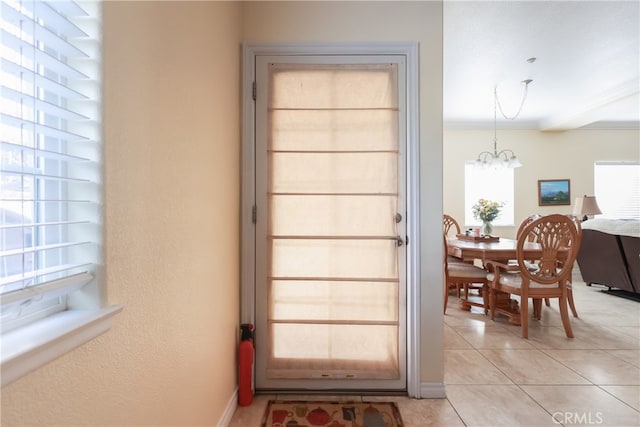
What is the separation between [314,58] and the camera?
1974 mm

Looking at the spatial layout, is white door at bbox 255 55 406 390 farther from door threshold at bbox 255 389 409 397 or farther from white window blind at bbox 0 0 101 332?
white window blind at bbox 0 0 101 332

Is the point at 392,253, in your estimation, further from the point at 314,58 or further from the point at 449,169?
the point at 449,169

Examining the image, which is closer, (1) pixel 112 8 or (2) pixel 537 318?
(1) pixel 112 8

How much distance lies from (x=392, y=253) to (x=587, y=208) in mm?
5238

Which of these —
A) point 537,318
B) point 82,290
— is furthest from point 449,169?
point 82,290

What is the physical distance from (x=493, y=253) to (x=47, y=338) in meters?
3.33

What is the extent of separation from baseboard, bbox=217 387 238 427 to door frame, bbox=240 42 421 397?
42 cm

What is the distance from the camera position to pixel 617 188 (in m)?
5.99

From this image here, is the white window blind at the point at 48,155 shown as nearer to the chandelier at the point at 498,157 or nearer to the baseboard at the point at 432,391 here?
the baseboard at the point at 432,391

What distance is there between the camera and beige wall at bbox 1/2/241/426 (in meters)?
0.76

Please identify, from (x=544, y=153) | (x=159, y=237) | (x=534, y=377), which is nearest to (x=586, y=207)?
(x=544, y=153)
